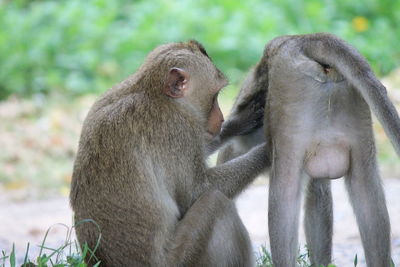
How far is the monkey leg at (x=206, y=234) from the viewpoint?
4.51 metres

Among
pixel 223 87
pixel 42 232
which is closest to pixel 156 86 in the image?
pixel 223 87

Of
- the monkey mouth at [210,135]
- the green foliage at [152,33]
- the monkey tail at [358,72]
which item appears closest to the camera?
the monkey tail at [358,72]

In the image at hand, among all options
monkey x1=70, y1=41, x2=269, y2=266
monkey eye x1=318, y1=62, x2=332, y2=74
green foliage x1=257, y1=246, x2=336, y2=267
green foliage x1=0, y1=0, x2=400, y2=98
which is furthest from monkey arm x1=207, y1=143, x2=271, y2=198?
green foliage x1=0, y1=0, x2=400, y2=98

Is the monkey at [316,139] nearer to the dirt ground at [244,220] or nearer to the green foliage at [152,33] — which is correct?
the dirt ground at [244,220]

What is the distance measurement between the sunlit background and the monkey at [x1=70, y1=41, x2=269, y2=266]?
20.0 ft

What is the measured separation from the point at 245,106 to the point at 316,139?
86 centimetres

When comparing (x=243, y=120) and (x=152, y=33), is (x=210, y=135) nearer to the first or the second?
(x=243, y=120)

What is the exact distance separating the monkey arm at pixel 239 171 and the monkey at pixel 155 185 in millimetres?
14

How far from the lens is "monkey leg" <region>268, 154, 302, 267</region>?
4.46m

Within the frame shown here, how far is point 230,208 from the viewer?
4566 millimetres

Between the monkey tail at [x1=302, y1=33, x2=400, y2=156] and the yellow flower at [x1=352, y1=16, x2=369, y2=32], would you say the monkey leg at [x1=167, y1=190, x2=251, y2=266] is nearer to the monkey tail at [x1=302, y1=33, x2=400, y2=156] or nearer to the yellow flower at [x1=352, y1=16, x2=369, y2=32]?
the monkey tail at [x1=302, y1=33, x2=400, y2=156]

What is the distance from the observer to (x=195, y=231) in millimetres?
4508

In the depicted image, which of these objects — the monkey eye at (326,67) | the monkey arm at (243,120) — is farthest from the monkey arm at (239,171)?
the monkey eye at (326,67)

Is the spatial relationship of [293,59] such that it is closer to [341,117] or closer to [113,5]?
[341,117]
